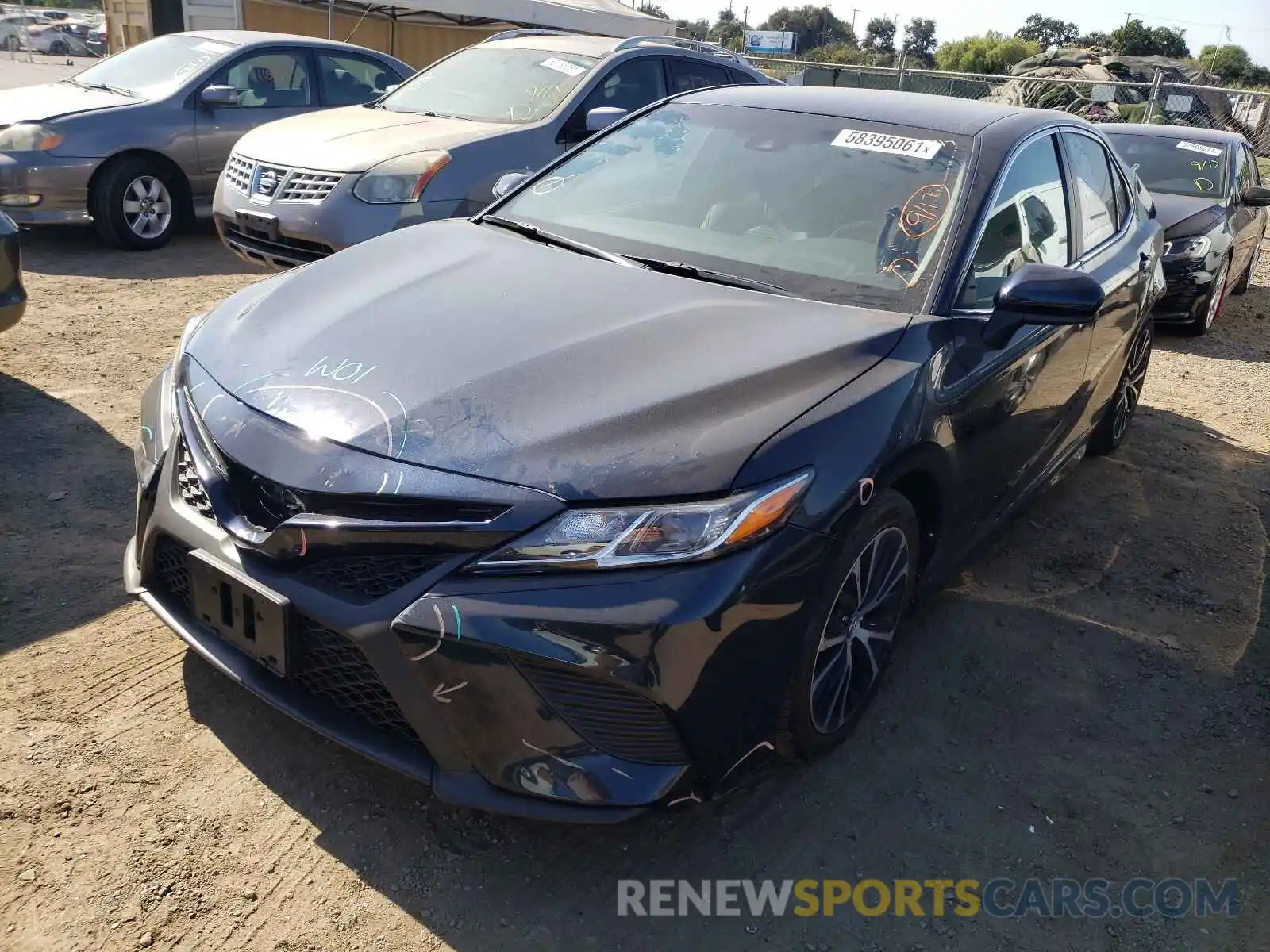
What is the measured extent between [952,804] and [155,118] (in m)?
7.36

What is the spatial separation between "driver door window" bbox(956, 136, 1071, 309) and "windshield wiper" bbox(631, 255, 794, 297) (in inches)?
21.1

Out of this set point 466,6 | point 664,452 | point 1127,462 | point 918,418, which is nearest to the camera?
point 664,452

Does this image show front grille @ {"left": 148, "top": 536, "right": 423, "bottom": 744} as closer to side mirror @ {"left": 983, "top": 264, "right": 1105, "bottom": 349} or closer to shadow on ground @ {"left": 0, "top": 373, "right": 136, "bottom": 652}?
shadow on ground @ {"left": 0, "top": 373, "right": 136, "bottom": 652}

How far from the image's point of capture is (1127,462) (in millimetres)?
5324

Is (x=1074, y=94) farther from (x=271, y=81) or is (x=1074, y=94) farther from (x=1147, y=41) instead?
(x=1147, y=41)

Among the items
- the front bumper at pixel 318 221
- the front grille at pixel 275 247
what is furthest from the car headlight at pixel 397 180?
the front grille at pixel 275 247

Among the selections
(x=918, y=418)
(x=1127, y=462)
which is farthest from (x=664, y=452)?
(x=1127, y=462)

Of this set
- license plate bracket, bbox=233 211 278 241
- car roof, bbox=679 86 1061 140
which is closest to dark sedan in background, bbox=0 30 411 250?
license plate bracket, bbox=233 211 278 241

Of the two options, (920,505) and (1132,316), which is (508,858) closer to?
(920,505)

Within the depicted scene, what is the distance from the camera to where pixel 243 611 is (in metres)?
2.29

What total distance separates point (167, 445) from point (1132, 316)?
3.87 meters

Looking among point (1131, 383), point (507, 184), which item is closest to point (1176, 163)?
point (1131, 383)

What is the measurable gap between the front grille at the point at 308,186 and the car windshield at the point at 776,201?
8.95 feet

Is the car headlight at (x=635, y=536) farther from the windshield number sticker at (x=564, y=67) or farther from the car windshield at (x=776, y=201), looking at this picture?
the windshield number sticker at (x=564, y=67)
